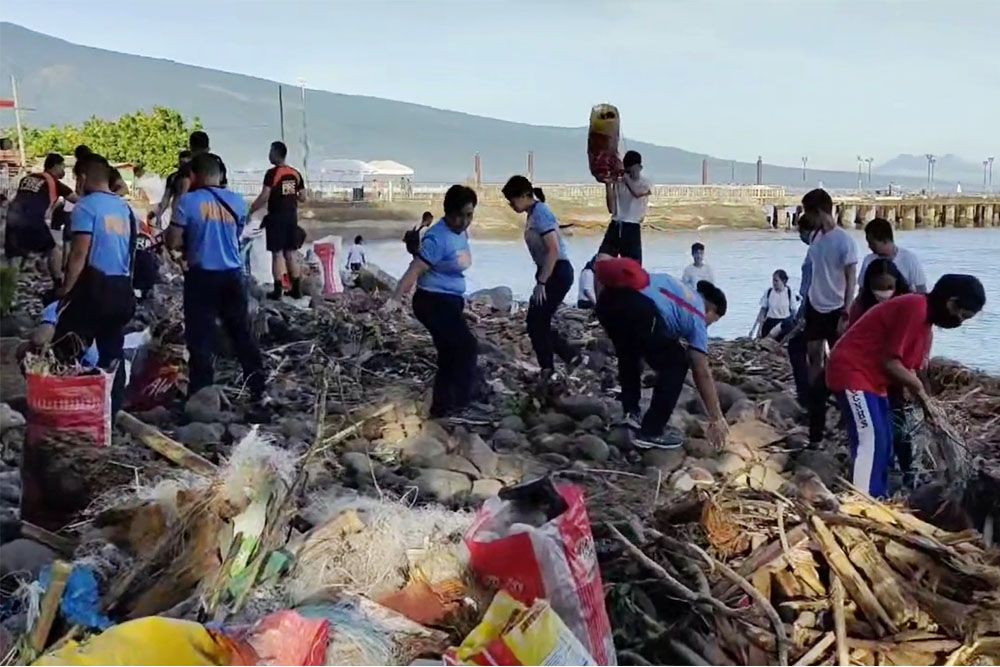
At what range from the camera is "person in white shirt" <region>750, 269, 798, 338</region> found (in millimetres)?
9297

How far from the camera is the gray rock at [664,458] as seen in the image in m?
4.85

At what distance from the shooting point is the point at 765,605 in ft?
9.29

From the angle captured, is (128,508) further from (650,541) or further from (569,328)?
(569,328)

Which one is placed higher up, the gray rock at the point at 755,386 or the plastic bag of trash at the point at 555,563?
the plastic bag of trash at the point at 555,563

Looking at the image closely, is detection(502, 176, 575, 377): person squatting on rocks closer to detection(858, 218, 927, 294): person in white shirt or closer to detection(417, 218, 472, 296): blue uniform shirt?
detection(417, 218, 472, 296): blue uniform shirt

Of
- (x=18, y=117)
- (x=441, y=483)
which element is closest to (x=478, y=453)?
(x=441, y=483)

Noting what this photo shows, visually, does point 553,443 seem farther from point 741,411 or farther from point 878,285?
point 878,285

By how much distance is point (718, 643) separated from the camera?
9.21 ft

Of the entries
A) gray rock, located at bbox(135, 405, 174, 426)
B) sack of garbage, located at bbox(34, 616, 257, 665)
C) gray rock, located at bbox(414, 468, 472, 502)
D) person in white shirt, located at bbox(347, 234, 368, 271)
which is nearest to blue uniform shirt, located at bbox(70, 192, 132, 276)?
gray rock, located at bbox(135, 405, 174, 426)

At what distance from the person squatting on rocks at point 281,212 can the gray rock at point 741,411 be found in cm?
364

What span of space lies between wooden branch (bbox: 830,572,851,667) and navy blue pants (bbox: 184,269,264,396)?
338cm

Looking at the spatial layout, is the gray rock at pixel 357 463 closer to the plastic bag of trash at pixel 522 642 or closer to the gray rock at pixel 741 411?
the gray rock at pixel 741 411

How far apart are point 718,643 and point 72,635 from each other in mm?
1534

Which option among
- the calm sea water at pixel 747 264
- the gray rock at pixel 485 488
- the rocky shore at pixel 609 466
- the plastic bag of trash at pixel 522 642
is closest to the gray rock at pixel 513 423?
the rocky shore at pixel 609 466
